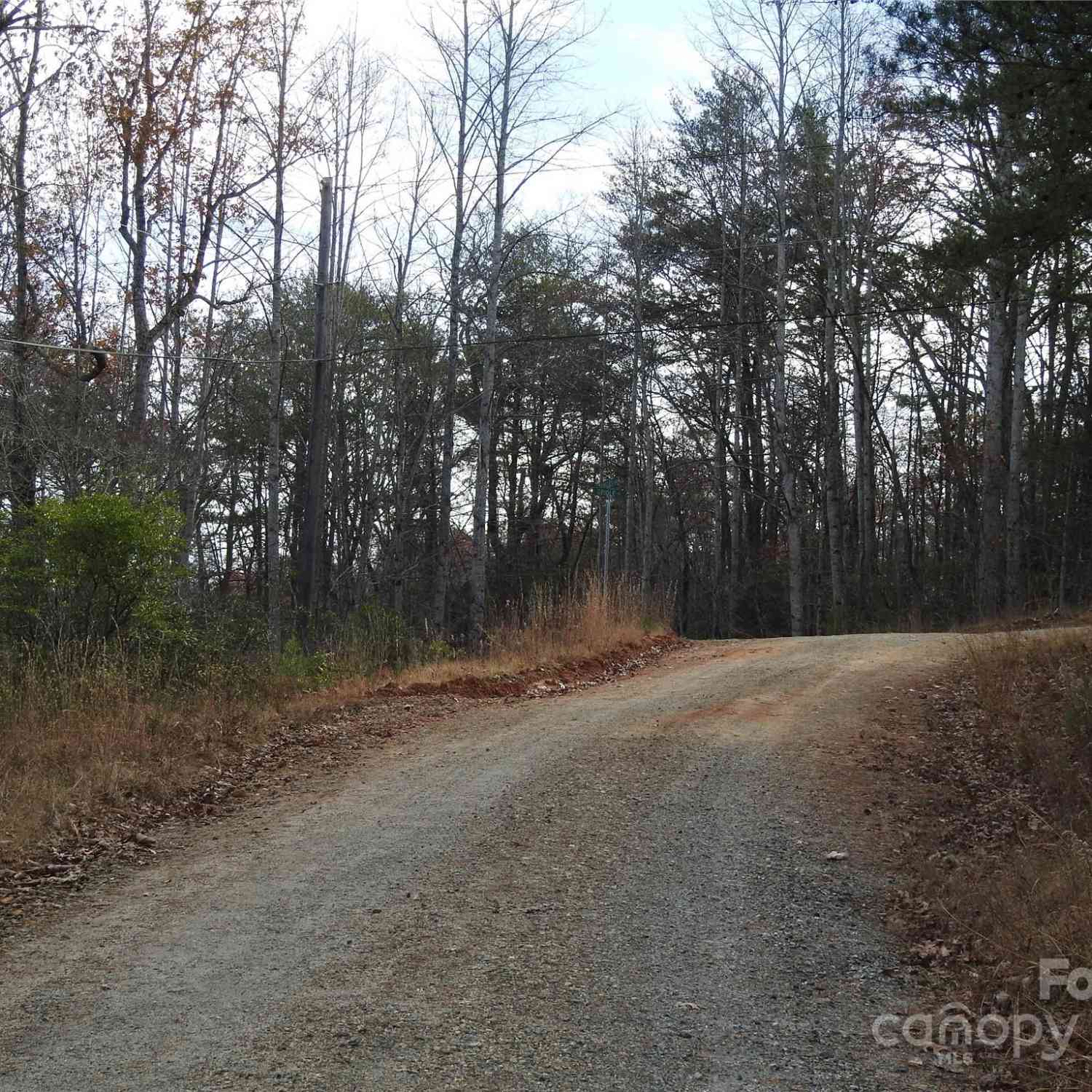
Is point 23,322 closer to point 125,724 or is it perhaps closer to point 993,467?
point 125,724

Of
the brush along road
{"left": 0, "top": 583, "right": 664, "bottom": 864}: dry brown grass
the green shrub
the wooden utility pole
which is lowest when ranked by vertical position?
the brush along road

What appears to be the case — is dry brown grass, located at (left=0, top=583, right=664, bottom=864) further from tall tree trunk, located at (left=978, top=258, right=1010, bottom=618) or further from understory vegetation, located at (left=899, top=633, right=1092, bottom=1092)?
tall tree trunk, located at (left=978, top=258, right=1010, bottom=618)

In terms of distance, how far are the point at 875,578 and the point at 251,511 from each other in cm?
2149

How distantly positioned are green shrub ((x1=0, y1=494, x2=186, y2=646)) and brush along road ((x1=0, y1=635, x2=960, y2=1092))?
4589 millimetres

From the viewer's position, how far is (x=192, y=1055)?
339 cm

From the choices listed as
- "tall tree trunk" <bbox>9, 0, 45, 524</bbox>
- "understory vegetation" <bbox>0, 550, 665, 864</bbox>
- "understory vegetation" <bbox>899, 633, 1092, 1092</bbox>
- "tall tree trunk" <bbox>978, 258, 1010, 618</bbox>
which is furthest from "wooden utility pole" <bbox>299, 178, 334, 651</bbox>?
"tall tree trunk" <bbox>978, 258, 1010, 618</bbox>

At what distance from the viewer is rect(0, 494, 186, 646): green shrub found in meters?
10.5

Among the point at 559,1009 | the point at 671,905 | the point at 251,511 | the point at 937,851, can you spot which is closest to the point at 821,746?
the point at 937,851

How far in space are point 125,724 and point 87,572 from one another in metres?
3.33

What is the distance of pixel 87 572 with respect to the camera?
1067cm

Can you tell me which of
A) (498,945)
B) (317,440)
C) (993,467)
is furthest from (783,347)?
(498,945)

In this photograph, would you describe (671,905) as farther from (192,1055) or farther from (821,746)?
(821,746)

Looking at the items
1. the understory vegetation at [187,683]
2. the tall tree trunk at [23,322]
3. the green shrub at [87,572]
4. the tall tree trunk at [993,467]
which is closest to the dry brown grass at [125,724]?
the understory vegetation at [187,683]

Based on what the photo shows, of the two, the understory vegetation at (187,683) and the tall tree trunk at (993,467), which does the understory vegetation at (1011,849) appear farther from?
the tall tree trunk at (993,467)
